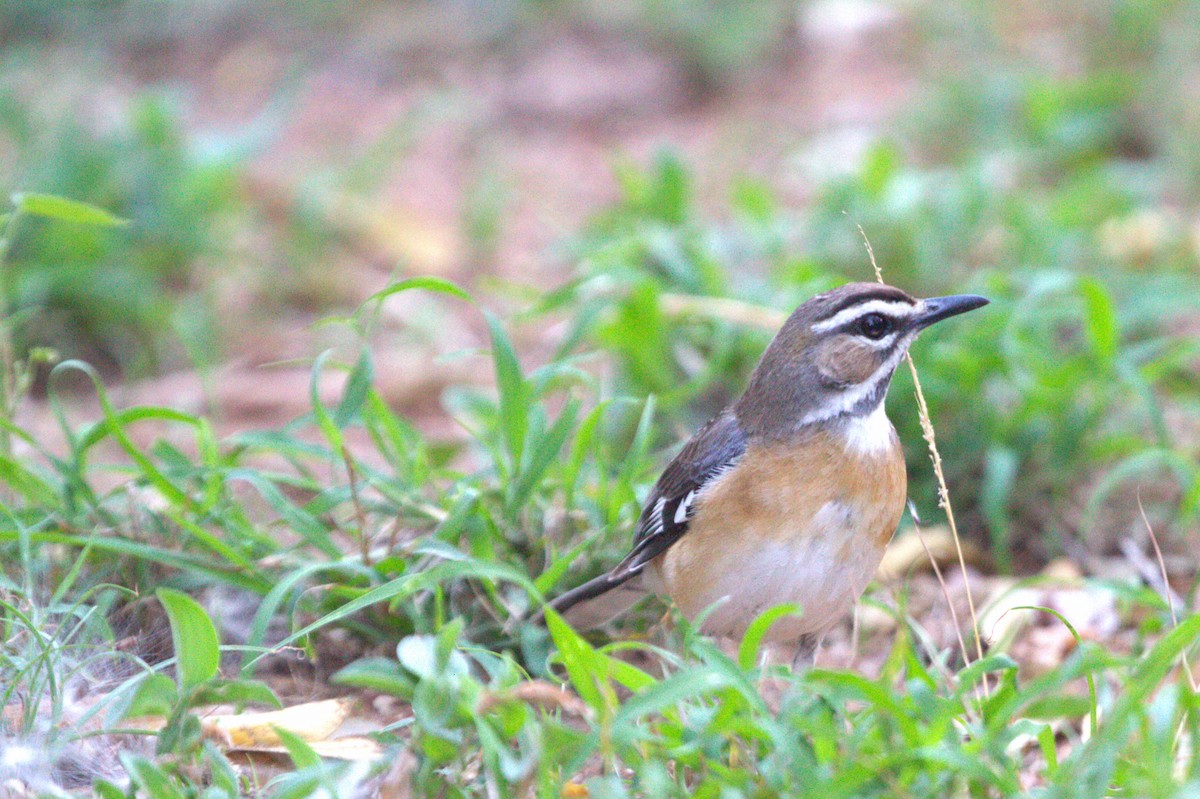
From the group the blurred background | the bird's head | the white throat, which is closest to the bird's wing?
the bird's head

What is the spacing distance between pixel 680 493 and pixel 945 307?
3.86 feet

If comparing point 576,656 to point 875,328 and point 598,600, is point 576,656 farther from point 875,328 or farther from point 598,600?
point 875,328

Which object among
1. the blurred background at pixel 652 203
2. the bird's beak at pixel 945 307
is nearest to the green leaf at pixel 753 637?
the bird's beak at pixel 945 307

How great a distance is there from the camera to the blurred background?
6223mm

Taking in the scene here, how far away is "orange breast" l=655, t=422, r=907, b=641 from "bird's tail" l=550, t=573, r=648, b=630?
23cm

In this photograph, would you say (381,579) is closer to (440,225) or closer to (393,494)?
(393,494)

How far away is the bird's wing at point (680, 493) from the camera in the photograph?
4730mm

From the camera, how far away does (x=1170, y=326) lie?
7.79 m

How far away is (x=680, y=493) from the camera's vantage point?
4.80 meters

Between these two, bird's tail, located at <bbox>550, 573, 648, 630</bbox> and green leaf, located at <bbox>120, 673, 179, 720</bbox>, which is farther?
bird's tail, located at <bbox>550, 573, 648, 630</bbox>

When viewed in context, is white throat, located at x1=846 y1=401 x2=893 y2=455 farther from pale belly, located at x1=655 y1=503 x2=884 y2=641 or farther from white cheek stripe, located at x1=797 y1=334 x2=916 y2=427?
pale belly, located at x1=655 y1=503 x2=884 y2=641

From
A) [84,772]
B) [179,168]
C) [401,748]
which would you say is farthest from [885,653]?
[179,168]

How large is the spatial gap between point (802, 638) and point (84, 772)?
2572 mm

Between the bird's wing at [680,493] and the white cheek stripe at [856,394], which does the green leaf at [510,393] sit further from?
the white cheek stripe at [856,394]
